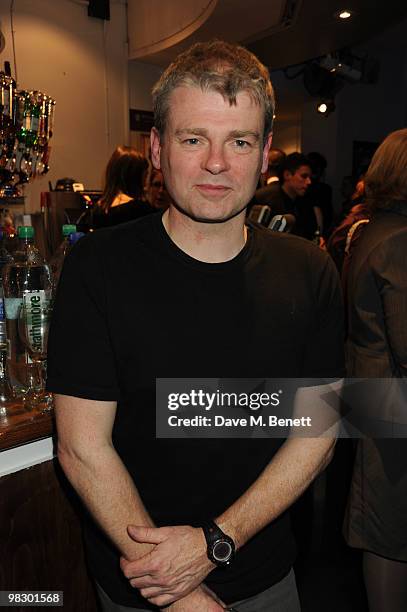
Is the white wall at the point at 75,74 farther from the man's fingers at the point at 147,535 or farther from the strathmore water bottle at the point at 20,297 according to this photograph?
the man's fingers at the point at 147,535

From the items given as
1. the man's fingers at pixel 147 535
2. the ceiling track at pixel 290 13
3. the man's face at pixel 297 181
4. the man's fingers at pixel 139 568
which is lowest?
the man's fingers at pixel 139 568

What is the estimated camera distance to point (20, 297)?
149 centimetres

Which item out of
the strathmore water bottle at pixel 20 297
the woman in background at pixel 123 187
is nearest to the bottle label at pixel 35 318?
the strathmore water bottle at pixel 20 297

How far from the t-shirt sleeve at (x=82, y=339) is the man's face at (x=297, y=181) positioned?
3474 mm

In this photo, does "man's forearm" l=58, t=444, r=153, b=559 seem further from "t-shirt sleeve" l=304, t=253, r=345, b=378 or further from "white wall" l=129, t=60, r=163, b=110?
"white wall" l=129, t=60, r=163, b=110

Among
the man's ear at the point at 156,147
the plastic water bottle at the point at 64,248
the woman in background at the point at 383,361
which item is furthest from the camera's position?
the plastic water bottle at the point at 64,248

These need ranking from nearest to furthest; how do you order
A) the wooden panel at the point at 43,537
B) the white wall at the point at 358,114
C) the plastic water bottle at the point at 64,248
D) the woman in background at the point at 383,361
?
the wooden panel at the point at 43,537
the woman in background at the point at 383,361
the plastic water bottle at the point at 64,248
the white wall at the point at 358,114

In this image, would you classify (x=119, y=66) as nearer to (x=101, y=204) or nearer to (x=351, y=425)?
(x=101, y=204)

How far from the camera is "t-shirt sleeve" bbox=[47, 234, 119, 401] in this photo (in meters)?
1.04

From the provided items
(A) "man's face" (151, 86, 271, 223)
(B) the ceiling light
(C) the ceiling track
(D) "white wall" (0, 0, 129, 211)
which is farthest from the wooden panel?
(B) the ceiling light

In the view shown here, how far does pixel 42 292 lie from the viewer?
1.45 m

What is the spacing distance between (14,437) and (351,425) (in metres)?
1.12

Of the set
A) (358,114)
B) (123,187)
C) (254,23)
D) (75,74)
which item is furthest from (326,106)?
(123,187)

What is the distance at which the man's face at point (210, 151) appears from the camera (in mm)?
1075
